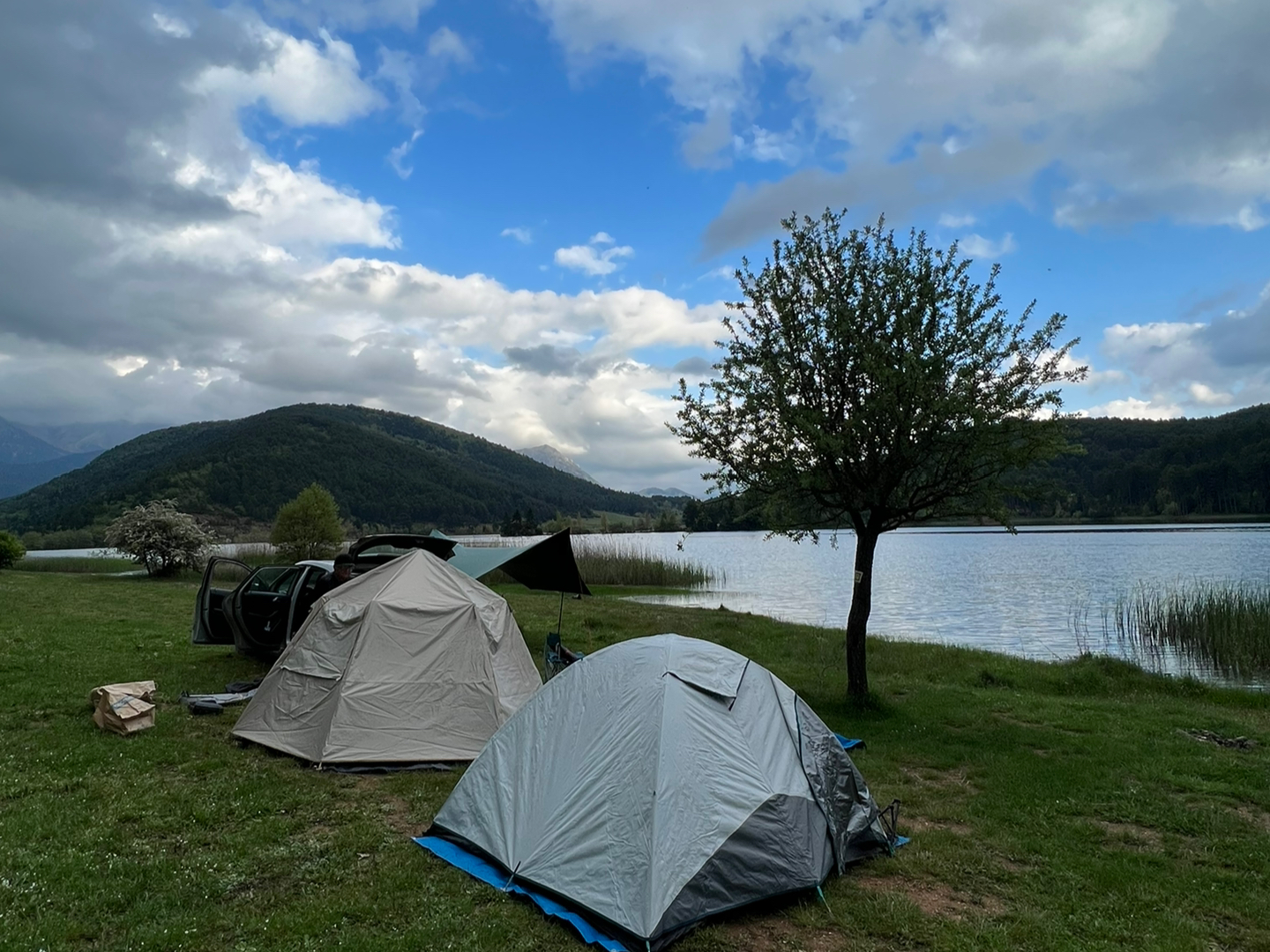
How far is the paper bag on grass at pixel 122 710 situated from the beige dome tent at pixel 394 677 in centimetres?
109

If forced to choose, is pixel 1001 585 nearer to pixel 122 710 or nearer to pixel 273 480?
pixel 122 710

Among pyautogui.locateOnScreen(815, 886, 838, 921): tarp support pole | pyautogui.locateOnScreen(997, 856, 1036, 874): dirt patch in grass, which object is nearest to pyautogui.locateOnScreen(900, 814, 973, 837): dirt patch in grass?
pyautogui.locateOnScreen(997, 856, 1036, 874): dirt patch in grass

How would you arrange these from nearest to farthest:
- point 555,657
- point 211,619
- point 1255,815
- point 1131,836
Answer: point 1131,836, point 1255,815, point 555,657, point 211,619

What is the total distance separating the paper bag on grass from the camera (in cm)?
849

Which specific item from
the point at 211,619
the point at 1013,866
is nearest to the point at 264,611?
the point at 211,619

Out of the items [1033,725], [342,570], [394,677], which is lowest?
[1033,725]

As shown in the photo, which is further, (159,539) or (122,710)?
(159,539)

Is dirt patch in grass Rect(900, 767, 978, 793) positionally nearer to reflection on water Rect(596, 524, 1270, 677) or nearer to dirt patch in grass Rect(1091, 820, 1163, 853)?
dirt patch in grass Rect(1091, 820, 1163, 853)

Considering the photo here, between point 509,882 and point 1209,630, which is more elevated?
point 1209,630

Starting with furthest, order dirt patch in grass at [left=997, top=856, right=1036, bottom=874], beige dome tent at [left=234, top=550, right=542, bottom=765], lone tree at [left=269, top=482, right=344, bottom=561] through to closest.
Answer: lone tree at [left=269, top=482, right=344, bottom=561]
beige dome tent at [left=234, top=550, right=542, bottom=765]
dirt patch in grass at [left=997, top=856, right=1036, bottom=874]

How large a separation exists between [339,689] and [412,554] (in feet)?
5.49

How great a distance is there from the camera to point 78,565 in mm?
36000

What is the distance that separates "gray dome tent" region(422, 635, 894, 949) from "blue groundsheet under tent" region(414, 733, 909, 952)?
6cm

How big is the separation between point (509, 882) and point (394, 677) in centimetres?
353
